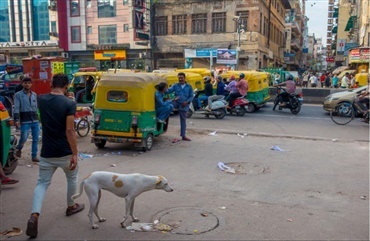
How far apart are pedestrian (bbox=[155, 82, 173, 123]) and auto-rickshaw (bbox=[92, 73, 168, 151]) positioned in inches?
5.0

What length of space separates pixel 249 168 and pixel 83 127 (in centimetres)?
557

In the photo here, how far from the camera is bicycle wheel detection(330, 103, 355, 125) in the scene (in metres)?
13.6

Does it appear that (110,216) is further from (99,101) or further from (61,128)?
(99,101)

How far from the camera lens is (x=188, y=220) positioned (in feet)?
15.4

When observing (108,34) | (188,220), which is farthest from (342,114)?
(108,34)

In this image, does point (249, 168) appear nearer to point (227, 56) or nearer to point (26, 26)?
point (227, 56)

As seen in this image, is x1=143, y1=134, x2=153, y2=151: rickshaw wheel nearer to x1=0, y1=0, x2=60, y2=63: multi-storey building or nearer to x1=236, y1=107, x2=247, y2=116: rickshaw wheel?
x1=236, y1=107, x2=247, y2=116: rickshaw wheel

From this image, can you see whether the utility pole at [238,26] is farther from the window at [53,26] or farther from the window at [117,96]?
the window at [117,96]

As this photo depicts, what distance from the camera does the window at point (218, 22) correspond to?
116 ft

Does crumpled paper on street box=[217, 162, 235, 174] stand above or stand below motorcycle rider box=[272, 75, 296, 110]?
below

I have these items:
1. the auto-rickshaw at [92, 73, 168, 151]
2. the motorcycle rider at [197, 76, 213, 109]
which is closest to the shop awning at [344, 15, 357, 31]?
the motorcycle rider at [197, 76, 213, 109]

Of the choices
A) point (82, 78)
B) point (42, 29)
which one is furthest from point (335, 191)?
point (42, 29)

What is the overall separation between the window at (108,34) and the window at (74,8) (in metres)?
3.42

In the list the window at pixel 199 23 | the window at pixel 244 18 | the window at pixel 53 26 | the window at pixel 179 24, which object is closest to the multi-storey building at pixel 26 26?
the window at pixel 53 26
